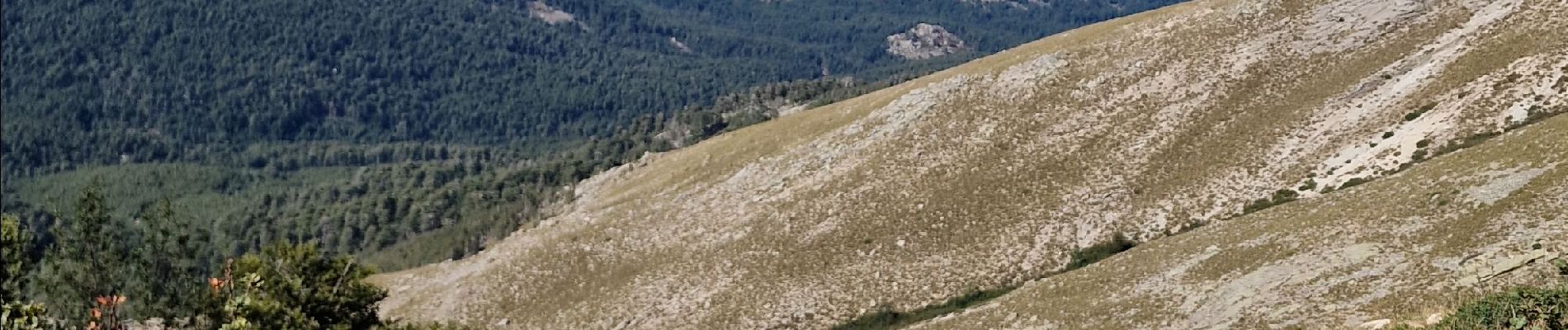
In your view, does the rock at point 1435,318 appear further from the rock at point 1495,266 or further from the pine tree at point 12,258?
the pine tree at point 12,258

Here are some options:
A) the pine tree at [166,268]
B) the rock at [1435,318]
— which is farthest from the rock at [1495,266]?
A: the pine tree at [166,268]

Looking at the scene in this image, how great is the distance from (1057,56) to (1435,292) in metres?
55.6

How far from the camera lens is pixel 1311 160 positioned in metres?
66.3

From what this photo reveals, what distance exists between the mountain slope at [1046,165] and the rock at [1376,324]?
60.1 ft

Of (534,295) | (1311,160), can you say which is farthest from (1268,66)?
(534,295)

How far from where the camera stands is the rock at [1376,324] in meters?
35.2

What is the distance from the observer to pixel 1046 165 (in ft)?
253

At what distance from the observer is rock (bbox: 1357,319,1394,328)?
115 feet

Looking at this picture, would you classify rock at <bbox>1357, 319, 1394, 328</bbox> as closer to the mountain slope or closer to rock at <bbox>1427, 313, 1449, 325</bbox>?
rock at <bbox>1427, 313, 1449, 325</bbox>

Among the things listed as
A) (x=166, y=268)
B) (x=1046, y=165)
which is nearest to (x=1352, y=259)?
(x=1046, y=165)

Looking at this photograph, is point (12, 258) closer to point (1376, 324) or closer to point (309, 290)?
point (309, 290)

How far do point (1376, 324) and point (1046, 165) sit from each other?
4131cm

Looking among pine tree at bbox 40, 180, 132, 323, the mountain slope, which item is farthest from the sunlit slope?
pine tree at bbox 40, 180, 132, 323

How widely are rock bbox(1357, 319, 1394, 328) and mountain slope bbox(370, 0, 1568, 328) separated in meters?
18.3
